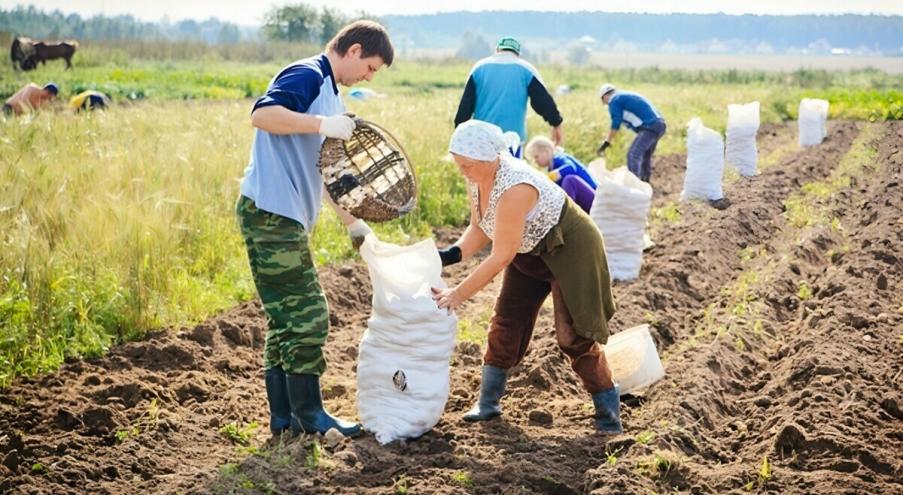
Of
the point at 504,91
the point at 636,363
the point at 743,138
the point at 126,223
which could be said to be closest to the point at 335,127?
the point at 636,363

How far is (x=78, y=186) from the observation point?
7348 mm

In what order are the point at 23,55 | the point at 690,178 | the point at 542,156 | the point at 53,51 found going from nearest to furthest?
the point at 542,156 → the point at 690,178 → the point at 23,55 → the point at 53,51

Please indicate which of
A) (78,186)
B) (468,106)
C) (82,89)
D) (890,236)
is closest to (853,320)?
(890,236)

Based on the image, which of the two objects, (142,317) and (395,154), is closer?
(395,154)

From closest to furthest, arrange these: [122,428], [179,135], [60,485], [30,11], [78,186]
Result: 1. [60,485]
2. [122,428]
3. [78,186]
4. [179,135]
5. [30,11]

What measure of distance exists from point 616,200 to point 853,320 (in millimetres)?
1977

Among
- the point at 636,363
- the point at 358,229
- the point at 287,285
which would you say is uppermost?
the point at 358,229

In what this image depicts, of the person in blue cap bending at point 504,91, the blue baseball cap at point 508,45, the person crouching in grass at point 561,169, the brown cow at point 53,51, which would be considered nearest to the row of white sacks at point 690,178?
the person crouching in grass at point 561,169

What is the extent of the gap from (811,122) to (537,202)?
1372cm

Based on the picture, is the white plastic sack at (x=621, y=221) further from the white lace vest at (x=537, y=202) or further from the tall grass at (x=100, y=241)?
the white lace vest at (x=537, y=202)

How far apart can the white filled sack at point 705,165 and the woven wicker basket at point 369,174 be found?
6776 millimetres

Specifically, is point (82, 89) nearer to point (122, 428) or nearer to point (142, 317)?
point (142, 317)

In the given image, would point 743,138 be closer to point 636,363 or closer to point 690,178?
point 690,178

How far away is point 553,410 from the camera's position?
4.95 meters
